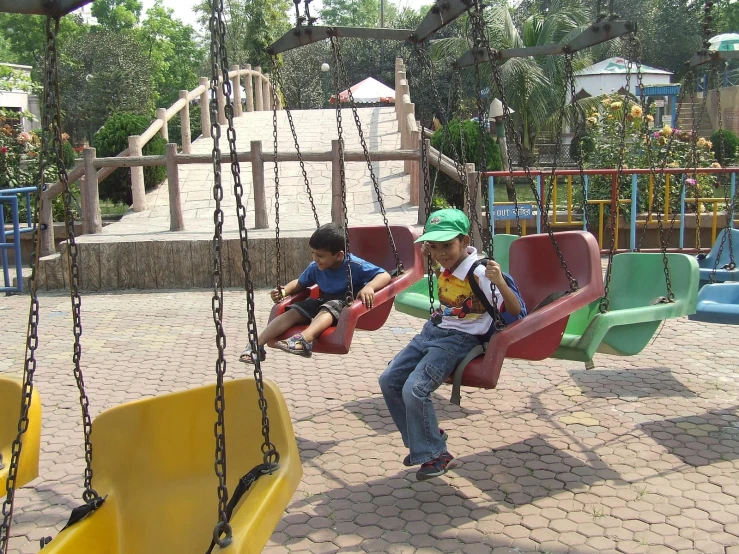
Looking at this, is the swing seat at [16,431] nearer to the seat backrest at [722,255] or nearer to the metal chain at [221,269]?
the metal chain at [221,269]

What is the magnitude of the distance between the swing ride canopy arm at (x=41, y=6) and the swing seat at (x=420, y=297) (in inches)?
112

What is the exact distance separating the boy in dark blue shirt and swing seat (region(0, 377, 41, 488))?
4.35 feet

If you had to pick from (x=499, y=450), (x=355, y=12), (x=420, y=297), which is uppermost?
(x=355, y=12)

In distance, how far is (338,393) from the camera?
5.12 meters

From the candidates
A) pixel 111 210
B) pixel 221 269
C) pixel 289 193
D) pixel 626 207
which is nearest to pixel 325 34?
pixel 221 269

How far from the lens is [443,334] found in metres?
3.63

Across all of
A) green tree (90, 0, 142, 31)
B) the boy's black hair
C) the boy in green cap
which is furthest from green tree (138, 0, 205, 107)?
the boy in green cap

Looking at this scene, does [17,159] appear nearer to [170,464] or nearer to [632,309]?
[632,309]

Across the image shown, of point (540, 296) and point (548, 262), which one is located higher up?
point (548, 262)

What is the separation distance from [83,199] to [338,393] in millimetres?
5974

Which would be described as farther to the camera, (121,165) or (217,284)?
(121,165)

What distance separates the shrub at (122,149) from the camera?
41.8 feet

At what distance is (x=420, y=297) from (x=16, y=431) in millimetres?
2760

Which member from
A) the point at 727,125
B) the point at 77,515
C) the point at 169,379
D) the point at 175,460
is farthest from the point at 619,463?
the point at 727,125
